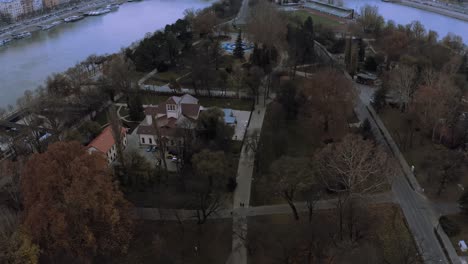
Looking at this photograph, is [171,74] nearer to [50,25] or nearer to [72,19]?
[50,25]

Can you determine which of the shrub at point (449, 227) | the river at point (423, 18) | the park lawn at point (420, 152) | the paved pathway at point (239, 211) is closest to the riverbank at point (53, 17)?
the paved pathway at point (239, 211)

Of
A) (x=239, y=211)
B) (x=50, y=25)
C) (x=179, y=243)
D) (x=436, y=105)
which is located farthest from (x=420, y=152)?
(x=50, y=25)

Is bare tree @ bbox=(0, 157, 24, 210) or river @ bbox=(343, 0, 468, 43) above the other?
river @ bbox=(343, 0, 468, 43)

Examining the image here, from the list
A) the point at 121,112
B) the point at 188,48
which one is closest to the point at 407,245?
the point at 121,112

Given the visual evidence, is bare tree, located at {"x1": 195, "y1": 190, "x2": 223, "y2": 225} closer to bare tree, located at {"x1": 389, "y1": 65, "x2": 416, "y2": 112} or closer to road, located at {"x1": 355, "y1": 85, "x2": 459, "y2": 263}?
road, located at {"x1": 355, "y1": 85, "x2": 459, "y2": 263}

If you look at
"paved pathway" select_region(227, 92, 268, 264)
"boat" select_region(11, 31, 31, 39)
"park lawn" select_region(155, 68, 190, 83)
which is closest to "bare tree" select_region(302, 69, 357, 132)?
"paved pathway" select_region(227, 92, 268, 264)

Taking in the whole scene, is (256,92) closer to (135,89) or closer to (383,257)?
(135,89)
